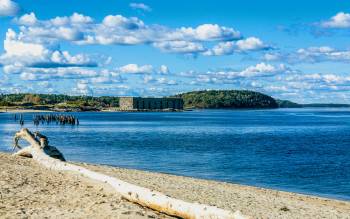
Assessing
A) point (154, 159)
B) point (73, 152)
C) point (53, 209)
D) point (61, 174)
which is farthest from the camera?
point (73, 152)

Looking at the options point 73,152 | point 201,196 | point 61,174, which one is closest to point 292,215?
point 201,196

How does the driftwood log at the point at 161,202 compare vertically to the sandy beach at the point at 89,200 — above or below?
above

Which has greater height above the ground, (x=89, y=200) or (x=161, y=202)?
(x=161, y=202)

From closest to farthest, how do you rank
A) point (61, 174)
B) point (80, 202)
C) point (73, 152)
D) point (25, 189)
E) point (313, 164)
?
point (80, 202), point (25, 189), point (61, 174), point (313, 164), point (73, 152)

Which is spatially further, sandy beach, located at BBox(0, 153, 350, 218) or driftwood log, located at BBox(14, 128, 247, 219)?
sandy beach, located at BBox(0, 153, 350, 218)

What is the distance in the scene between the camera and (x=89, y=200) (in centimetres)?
1673

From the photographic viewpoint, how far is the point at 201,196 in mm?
20578

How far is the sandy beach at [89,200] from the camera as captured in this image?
1486cm

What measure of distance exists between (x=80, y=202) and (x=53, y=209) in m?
1.36

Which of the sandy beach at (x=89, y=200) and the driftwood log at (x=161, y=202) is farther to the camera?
the sandy beach at (x=89, y=200)

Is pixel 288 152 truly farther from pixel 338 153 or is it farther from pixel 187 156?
pixel 187 156

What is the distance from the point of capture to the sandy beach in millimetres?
14859

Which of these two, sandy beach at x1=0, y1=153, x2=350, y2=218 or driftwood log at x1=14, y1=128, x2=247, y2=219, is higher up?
driftwood log at x1=14, y1=128, x2=247, y2=219

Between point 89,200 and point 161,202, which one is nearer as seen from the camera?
point 161,202
